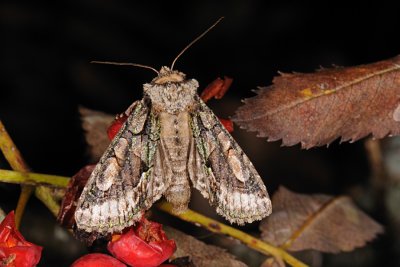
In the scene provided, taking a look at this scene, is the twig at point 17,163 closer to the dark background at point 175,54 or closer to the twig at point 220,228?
the twig at point 220,228

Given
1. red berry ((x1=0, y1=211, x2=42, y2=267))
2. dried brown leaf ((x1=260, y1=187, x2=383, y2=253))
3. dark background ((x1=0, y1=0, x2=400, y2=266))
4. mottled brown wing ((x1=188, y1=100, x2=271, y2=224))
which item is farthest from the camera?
dark background ((x1=0, y1=0, x2=400, y2=266))

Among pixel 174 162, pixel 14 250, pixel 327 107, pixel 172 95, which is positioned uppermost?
pixel 327 107

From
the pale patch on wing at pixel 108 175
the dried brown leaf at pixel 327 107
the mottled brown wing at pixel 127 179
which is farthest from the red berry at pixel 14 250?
the dried brown leaf at pixel 327 107

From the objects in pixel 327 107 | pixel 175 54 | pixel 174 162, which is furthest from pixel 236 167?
pixel 175 54

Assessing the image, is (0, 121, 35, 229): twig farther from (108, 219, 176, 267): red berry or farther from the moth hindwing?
(108, 219, 176, 267): red berry

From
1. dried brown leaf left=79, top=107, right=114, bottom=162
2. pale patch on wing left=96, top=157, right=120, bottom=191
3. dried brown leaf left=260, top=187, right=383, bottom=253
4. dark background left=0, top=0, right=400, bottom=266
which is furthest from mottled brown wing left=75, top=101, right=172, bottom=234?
dark background left=0, top=0, right=400, bottom=266

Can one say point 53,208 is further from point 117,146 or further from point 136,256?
point 136,256

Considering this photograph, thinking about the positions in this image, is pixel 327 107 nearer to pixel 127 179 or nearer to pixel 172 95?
pixel 172 95
